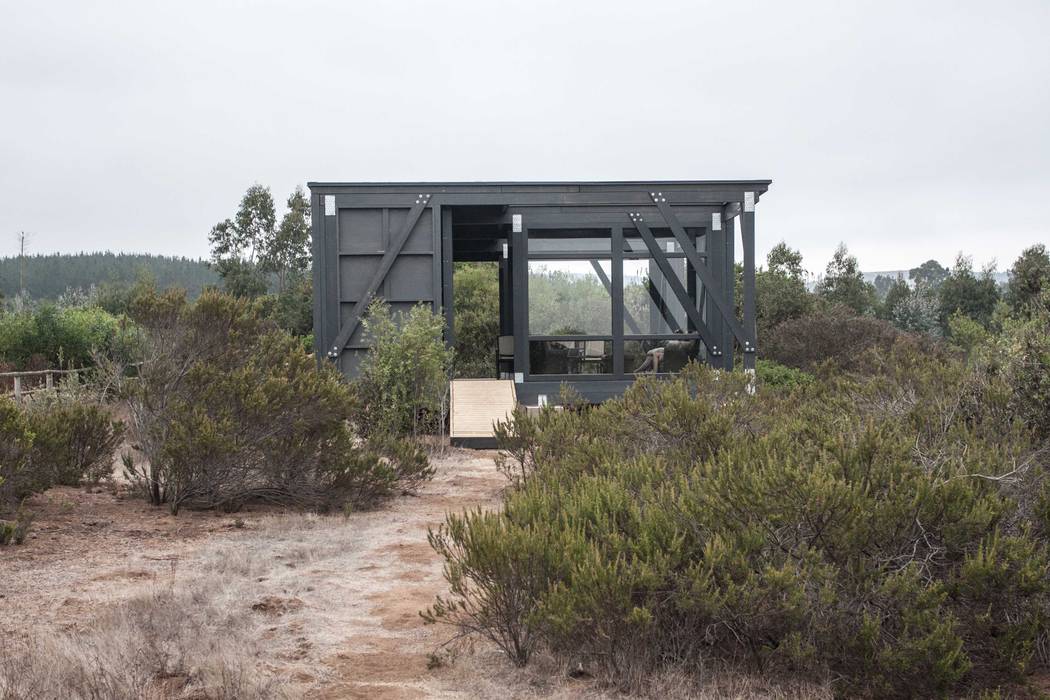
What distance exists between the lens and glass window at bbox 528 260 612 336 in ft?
46.7

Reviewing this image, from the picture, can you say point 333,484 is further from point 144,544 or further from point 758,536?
point 758,536

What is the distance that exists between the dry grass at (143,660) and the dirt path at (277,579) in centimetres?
10

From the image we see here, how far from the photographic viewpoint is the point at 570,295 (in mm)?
14258

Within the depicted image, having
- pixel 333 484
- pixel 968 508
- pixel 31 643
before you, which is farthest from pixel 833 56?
pixel 31 643

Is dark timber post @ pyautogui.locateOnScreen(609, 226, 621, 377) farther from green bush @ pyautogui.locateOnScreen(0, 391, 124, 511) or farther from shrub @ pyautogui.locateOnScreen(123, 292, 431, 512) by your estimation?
green bush @ pyautogui.locateOnScreen(0, 391, 124, 511)

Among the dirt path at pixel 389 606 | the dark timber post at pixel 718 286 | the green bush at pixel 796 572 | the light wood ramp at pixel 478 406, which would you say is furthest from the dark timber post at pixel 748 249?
the green bush at pixel 796 572

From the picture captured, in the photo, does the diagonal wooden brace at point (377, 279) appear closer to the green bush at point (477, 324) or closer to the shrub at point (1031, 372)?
the green bush at point (477, 324)

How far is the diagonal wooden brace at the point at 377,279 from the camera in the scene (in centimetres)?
1366

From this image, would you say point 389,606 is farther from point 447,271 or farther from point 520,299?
point 447,271

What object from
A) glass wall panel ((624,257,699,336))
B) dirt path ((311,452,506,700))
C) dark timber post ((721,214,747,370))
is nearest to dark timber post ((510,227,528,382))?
glass wall panel ((624,257,699,336))

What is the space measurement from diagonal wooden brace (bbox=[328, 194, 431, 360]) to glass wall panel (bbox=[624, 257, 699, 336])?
10.8ft

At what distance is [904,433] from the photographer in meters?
5.25

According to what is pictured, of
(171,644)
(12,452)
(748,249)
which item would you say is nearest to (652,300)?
(748,249)

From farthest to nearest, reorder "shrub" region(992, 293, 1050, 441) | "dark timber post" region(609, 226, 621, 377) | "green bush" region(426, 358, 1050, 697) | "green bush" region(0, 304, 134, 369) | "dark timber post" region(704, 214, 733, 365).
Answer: "green bush" region(0, 304, 134, 369) → "dark timber post" region(704, 214, 733, 365) → "dark timber post" region(609, 226, 621, 377) → "shrub" region(992, 293, 1050, 441) → "green bush" region(426, 358, 1050, 697)
